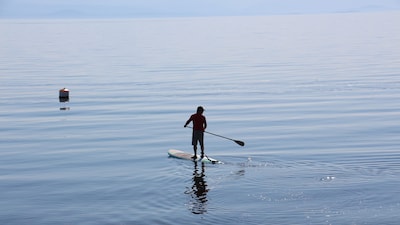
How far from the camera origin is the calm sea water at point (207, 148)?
23.8m

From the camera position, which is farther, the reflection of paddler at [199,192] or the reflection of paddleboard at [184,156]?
the reflection of paddleboard at [184,156]

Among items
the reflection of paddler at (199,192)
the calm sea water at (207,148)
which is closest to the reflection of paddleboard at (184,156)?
the calm sea water at (207,148)

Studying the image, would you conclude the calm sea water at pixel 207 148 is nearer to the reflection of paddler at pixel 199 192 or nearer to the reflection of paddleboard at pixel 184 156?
the reflection of paddler at pixel 199 192

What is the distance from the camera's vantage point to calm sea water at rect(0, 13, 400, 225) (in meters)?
23.8

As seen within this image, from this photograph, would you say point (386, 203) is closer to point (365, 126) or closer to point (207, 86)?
point (365, 126)

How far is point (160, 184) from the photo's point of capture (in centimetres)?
2720

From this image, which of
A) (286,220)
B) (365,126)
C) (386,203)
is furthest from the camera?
(365,126)

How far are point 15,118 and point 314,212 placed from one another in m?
26.7

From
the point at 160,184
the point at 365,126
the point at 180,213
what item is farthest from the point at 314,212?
the point at 365,126

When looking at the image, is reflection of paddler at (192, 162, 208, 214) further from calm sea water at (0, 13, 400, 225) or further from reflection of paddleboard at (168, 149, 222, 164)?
reflection of paddleboard at (168, 149, 222, 164)

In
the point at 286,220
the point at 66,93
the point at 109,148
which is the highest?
the point at 66,93

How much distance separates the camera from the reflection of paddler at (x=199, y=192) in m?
23.7

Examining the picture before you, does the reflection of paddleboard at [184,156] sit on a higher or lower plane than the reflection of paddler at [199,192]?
higher

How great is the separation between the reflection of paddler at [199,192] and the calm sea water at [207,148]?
0.12ft
